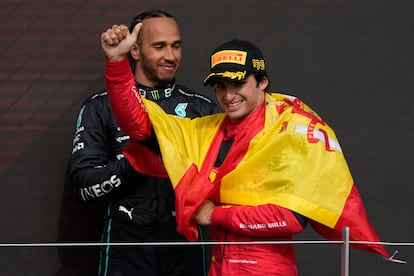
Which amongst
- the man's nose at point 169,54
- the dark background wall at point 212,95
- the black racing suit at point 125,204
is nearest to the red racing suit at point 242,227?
the black racing suit at point 125,204

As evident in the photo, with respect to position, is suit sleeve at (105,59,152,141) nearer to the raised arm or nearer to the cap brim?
the raised arm

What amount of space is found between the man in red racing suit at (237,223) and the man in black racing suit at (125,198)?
33 centimetres

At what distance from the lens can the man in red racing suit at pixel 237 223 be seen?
2660 millimetres

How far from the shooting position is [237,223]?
2662mm

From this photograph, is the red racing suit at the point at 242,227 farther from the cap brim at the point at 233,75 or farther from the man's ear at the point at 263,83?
the man's ear at the point at 263,83

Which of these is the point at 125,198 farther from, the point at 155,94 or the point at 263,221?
the point at 263,221

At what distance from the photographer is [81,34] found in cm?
365

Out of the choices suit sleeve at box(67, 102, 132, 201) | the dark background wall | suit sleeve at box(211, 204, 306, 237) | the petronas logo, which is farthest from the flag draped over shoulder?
the dark background wall

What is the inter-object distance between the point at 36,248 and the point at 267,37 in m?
1.12

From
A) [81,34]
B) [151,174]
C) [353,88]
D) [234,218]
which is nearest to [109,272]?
[151,174]

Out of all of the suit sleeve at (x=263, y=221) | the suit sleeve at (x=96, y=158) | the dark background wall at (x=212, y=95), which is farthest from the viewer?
the dark background wall at (x=212, y=95)

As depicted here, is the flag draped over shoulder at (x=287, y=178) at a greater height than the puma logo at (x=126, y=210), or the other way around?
the flag draped over shoulder at (x=287, y=178)

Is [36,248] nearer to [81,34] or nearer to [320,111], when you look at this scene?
[81,34]

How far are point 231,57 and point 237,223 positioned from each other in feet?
1.50
